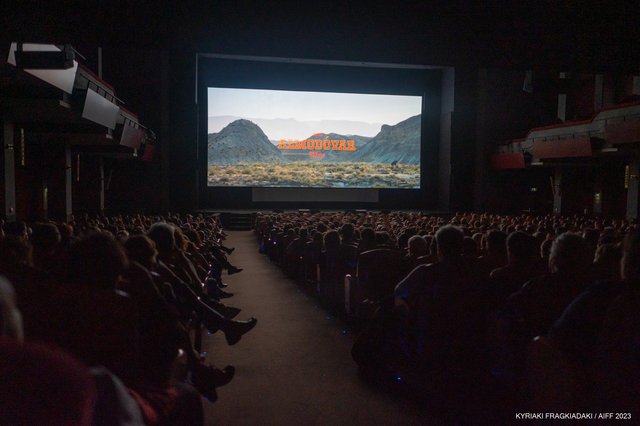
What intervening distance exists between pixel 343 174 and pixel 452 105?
663cm

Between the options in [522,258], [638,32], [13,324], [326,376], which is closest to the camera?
[13,324]

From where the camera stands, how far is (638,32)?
517cm

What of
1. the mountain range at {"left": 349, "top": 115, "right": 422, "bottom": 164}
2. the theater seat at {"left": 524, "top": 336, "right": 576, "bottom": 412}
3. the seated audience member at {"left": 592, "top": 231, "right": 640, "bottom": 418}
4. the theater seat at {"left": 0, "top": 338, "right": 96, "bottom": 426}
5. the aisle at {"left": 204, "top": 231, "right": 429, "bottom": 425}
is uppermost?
the mountain range at {"left": 349, "top": 115, "right": 422, "bottom": 164}

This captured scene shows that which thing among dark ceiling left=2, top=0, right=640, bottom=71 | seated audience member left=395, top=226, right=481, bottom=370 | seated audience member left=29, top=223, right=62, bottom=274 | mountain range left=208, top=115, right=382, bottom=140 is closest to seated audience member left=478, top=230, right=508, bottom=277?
seated audience member left=395, top=226, right=481, bottom=370

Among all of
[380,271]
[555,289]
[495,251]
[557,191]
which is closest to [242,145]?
[557,191]

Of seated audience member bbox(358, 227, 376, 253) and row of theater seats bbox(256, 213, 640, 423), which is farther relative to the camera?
seated audience member bbox(358, 227, 376, 253)

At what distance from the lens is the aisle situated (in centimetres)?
309

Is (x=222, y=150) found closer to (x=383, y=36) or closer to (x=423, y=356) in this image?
(x=383, y=36)

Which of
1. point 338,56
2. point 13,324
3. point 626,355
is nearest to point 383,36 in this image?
point 338,56

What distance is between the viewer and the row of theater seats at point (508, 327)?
2.05 metres

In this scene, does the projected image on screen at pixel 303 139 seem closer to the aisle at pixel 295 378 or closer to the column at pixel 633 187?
the column at pixel 633 187

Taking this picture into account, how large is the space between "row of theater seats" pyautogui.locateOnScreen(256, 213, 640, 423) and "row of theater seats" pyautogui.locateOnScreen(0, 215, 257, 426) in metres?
1.33

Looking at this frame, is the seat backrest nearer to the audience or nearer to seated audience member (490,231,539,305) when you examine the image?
the audience

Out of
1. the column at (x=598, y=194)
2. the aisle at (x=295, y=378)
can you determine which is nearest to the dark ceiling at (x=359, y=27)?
the aisle at (x=295, y=378)
